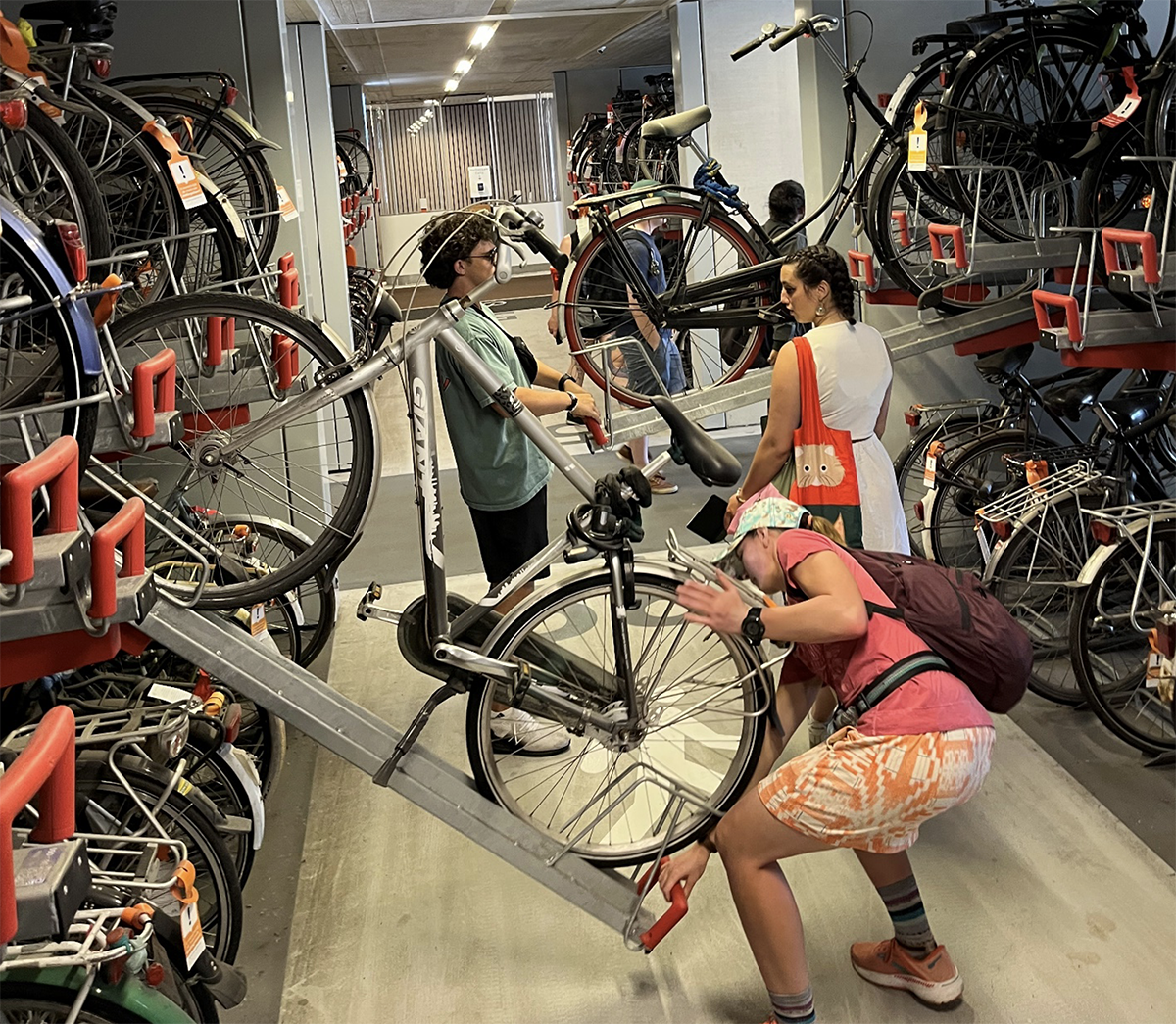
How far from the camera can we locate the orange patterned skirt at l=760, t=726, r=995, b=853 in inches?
96.3

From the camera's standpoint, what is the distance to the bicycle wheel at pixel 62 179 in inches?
115

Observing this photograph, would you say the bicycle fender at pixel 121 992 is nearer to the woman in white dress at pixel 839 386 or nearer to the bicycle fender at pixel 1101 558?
the woman in white dress at pixel 839 386

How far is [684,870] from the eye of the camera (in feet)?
8.59

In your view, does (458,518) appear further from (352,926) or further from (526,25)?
(526,25)

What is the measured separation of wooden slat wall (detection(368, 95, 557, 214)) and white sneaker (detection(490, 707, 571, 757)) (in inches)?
850

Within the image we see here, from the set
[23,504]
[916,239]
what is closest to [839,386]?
[916,239]


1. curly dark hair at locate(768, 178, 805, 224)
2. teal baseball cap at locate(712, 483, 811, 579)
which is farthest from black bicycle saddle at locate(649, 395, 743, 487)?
curly dark hair at locate(768, 178, 805, 224)

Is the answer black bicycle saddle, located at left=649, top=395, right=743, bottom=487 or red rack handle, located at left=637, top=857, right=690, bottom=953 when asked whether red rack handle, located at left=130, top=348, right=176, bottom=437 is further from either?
red rack handle, located at left=637, top=857, right=690, bottom=953

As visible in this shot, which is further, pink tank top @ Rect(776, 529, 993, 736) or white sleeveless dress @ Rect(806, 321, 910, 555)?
white sleeveless dress @ Rect(806, 321, 910, 555)

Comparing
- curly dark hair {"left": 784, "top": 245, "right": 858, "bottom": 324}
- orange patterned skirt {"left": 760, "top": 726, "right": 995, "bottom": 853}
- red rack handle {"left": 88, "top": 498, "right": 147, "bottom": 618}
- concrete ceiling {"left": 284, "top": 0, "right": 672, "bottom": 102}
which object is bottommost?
orange patterned skirt {"left": 760, "top": 726, "right": 995, "bottom": 853}

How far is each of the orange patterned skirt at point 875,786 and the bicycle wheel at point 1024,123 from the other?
2.43m

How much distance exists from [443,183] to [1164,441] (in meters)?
21.9

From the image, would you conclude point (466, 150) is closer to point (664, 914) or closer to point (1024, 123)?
point (1024, 123)

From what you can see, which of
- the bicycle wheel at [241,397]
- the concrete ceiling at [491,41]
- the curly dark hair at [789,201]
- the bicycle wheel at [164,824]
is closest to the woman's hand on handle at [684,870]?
the bicycle wheel at [164,824]
